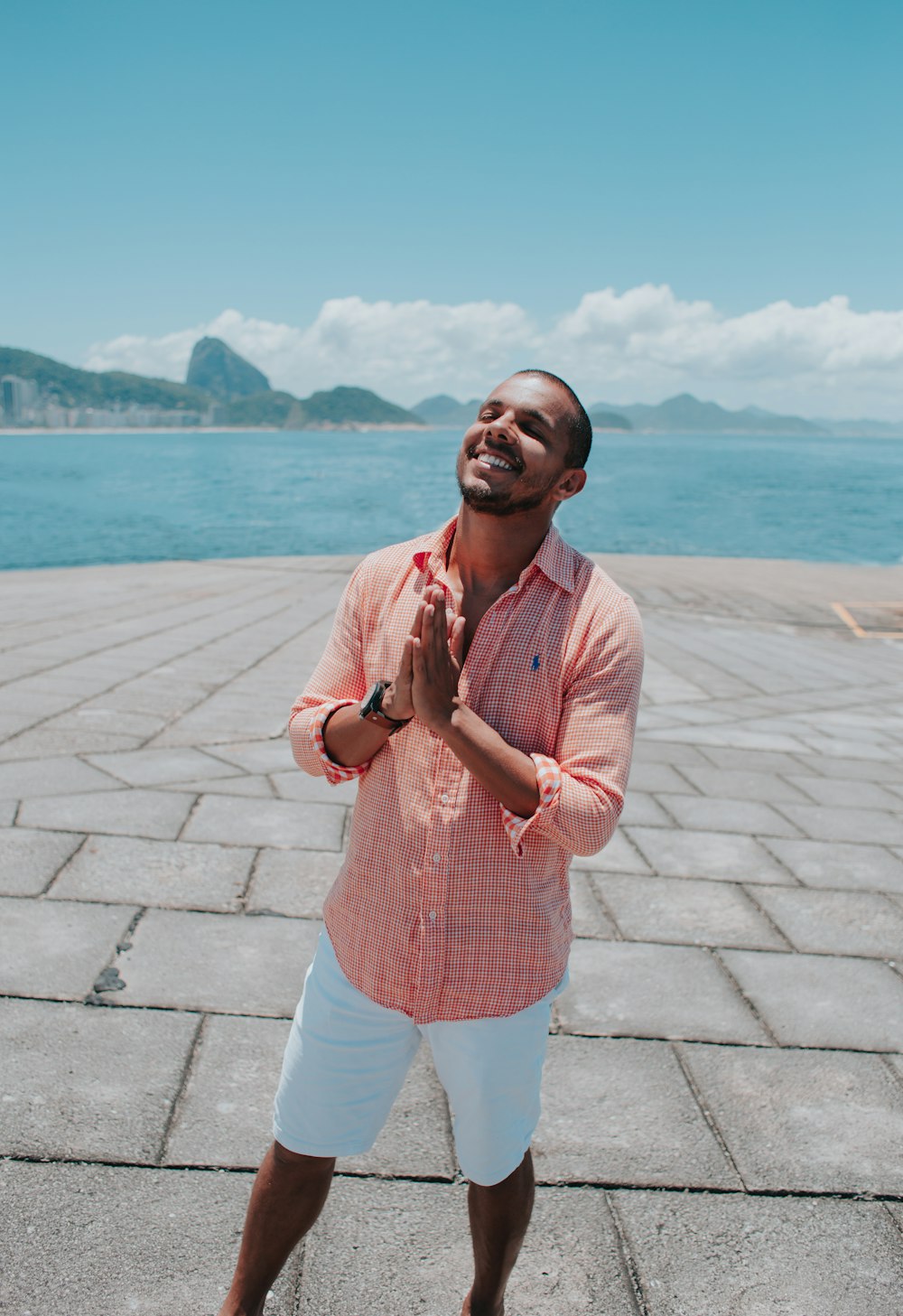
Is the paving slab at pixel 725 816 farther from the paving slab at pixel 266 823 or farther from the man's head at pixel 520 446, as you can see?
the man's head at pixel 520 446

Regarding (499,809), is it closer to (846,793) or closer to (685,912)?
(685,912)

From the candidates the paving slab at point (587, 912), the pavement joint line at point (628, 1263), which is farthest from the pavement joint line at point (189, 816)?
the pavement joint line at point (628, 1263)

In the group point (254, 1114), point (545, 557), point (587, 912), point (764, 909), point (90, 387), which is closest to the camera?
point (545, 557)

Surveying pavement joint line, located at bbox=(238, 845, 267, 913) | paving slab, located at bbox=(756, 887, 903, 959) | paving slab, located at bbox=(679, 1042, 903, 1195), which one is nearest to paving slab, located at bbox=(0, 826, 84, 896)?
pavement joint line, located at bbox=(238, 845, 267, 913)

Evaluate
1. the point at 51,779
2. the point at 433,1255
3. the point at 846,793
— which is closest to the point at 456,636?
the point at 433,1255

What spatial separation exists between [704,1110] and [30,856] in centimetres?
210

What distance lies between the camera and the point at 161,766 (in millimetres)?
4043

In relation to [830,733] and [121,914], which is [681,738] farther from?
[121,914]

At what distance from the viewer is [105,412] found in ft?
544

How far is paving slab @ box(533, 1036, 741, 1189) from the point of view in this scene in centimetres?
189

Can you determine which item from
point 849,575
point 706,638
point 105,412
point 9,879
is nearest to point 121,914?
point 9,879

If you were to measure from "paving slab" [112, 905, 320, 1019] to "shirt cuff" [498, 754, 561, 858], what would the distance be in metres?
1.27

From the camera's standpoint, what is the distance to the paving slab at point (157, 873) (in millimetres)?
2846

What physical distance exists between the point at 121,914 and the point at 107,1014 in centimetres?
50
